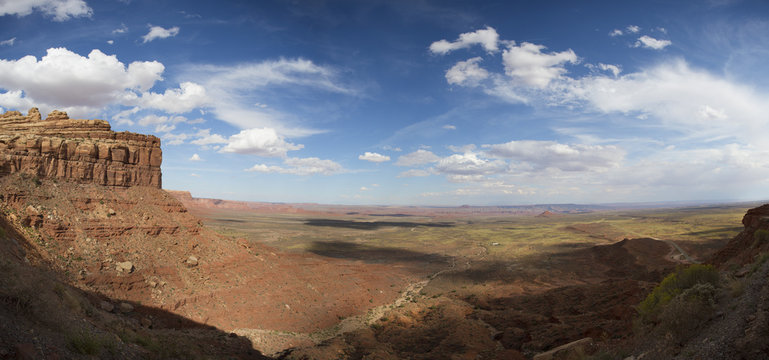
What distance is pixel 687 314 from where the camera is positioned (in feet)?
38.7

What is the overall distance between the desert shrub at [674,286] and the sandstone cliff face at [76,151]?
4218 centimetres

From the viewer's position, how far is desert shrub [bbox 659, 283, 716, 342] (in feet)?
38.0

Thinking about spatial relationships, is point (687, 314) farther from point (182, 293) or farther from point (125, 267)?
point (125, 267)

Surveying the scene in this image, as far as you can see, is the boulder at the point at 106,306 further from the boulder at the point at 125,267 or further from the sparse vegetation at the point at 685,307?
the sparse vegetation at the point at 685,307

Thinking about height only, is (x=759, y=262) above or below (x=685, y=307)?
above

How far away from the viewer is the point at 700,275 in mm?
15555

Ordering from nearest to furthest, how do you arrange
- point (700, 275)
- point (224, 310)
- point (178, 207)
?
point (700, 275), point (224, 310), point (178, 207)

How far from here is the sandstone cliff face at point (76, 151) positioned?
26125mm

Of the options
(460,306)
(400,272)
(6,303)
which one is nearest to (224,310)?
(6,303)

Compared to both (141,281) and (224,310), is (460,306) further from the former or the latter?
(141,281)

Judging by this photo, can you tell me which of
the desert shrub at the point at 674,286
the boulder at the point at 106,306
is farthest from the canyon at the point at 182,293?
the desert shrub at the point at 674,286

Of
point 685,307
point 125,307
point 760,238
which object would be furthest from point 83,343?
point 760,238

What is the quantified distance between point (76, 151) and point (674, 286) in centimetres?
4483

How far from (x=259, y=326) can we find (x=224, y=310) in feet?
10.4
